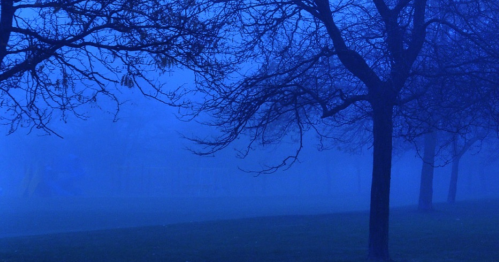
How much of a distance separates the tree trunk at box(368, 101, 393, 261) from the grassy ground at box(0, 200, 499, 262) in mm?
518

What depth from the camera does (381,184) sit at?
12.4 metres

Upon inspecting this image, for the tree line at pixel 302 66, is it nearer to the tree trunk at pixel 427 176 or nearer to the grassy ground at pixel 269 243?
the grassy ground at pixel 269 243

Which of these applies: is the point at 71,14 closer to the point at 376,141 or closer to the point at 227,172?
the point at 376,141

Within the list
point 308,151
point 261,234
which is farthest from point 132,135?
point 261,234

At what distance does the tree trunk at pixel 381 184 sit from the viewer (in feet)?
40.5

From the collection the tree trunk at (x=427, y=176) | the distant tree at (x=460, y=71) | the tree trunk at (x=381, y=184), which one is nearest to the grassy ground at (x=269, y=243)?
the tree trunk at (x=381, y=184)

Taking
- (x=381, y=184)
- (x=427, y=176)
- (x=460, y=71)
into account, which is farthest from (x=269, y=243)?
(x=427, y=176)

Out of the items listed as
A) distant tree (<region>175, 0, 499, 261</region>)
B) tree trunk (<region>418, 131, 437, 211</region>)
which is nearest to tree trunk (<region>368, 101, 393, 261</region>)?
distant tree (<region>175, 0, 499, 261</region>)

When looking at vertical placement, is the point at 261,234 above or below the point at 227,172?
below

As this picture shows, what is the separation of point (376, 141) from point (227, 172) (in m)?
73.9

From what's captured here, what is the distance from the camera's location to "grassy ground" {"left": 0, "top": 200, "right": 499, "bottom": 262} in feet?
44.7

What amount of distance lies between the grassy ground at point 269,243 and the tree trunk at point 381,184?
52cm

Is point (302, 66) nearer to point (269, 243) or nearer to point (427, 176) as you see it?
point (269, 243)

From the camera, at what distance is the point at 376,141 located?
12.6 metres
